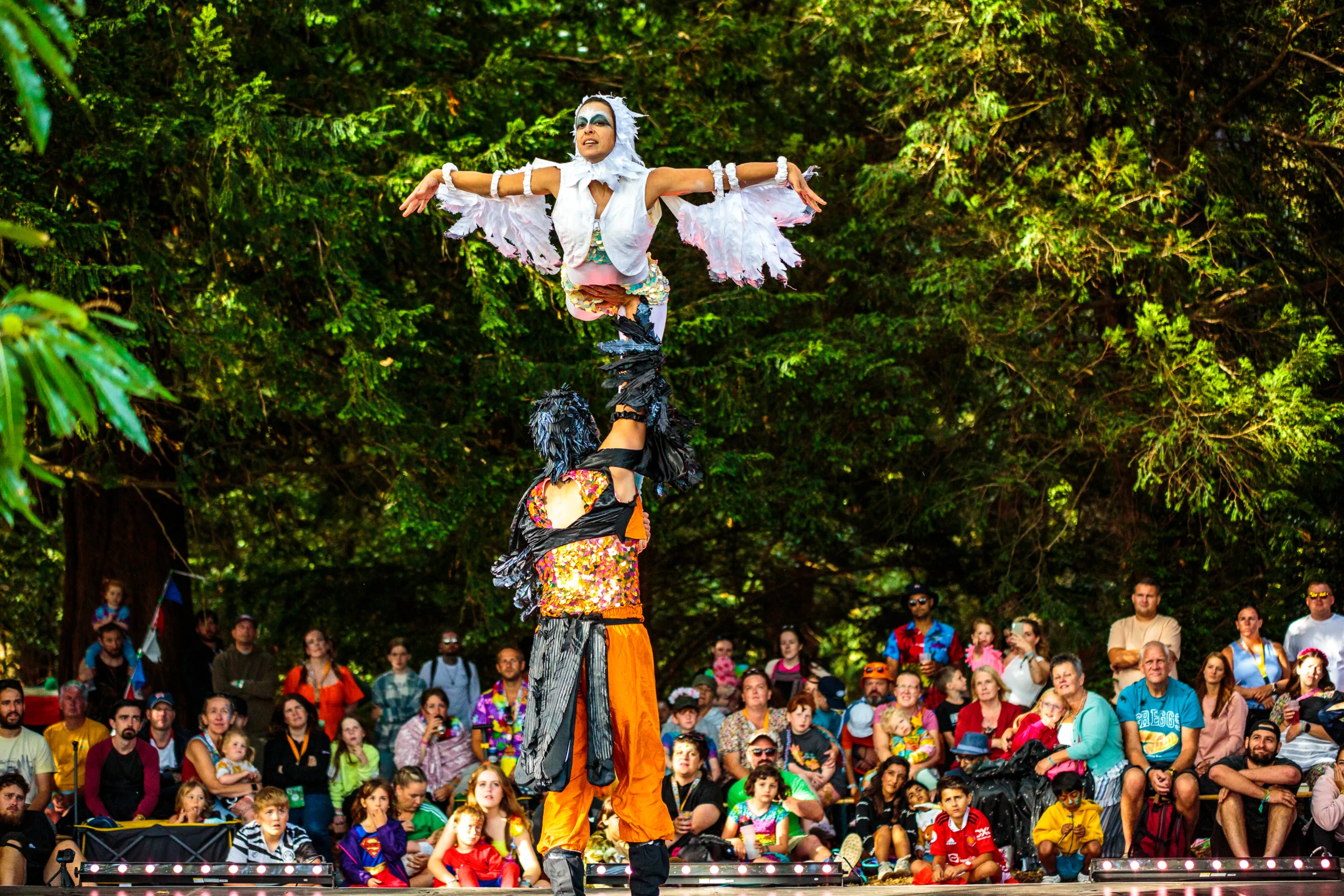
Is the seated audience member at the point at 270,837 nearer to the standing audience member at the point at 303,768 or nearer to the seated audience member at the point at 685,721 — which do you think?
the standing audience member at the point at 303,768

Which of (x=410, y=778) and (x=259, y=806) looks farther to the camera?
(x=410, y=778)

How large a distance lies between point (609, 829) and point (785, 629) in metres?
2.58

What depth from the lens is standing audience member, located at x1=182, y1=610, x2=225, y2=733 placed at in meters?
9.27

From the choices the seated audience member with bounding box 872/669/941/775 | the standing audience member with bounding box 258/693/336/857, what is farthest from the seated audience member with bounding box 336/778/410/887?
the seated audience member with bounding box 872/669/941/775

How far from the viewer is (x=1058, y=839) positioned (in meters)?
6.76

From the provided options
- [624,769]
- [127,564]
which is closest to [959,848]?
[624,769]

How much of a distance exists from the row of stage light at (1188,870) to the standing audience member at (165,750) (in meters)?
4.65

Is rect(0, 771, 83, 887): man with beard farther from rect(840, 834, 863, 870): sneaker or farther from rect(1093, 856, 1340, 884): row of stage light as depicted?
rect(1093, 856, 1340, 884): row of stage light

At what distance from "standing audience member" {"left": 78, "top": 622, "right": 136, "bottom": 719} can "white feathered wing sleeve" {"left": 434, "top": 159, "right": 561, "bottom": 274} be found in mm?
5126

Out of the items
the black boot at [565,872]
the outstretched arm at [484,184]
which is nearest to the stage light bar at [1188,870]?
the black boot at [565,872]

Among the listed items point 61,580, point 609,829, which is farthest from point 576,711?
point 61,580

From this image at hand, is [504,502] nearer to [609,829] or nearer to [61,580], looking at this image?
[609,829]

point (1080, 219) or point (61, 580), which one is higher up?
point (1080, 219)

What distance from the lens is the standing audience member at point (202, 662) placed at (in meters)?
9.27
